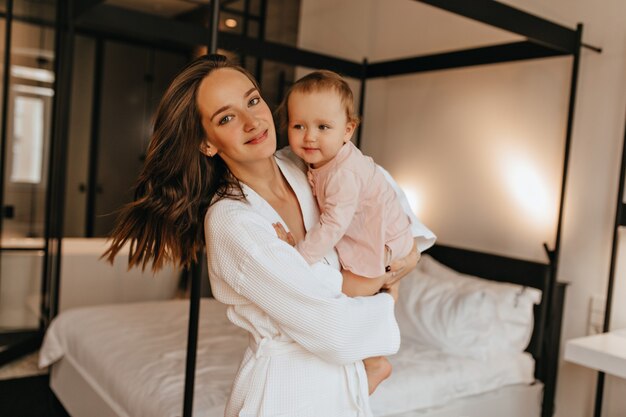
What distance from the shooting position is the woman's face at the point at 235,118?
1337mm

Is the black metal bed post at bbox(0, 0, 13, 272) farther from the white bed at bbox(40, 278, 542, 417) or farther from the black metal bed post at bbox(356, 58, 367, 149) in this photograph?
the black metal bed post at bbox(356, 58, 367, 149)

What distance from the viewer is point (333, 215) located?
1.42 m

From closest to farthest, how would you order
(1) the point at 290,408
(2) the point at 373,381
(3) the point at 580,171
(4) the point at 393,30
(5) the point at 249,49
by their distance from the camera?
(1) the point at 290,408
(2) the point at 373,381
(3) the point at 580,171
(5) the point at 249,49
(4) the point at 393,30

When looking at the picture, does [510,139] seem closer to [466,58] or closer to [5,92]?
[466,58]

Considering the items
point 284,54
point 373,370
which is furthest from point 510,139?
point 373,370

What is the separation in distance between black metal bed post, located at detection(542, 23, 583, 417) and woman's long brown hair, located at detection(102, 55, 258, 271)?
6.96ft

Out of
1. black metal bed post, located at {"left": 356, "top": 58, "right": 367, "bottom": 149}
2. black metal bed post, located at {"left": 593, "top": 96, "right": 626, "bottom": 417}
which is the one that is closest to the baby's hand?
black metal bed post, located at {"left": 593, "top": 96, "right": 626, "bottom": 417}

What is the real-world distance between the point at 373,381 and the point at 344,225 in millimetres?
463

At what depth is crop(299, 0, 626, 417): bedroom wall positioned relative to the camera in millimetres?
3098

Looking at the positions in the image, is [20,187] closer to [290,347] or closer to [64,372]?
[64,372]

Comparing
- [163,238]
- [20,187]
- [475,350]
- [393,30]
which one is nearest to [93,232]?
[20,187]

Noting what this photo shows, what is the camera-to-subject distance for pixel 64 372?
3201 millimetres

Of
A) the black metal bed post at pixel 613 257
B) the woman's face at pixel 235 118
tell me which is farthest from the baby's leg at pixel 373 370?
the black metal bed post at pixel 613 257

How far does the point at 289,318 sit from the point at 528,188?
2.49 m
